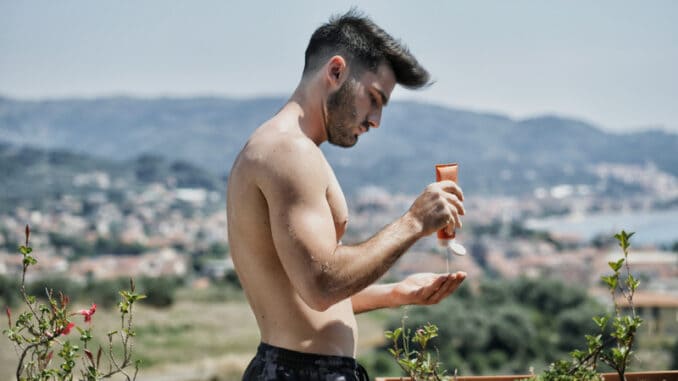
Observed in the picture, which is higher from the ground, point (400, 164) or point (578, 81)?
point (578, 81)

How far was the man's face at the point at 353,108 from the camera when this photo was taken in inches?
68.7

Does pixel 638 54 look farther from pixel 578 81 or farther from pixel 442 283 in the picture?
pixel 442 283

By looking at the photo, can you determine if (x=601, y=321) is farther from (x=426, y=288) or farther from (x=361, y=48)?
A: (x=361, y=48)

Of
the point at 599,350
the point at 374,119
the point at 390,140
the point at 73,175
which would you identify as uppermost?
the point at 390,140

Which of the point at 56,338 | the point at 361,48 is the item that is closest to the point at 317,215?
the point at 361,48

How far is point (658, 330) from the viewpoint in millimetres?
34812

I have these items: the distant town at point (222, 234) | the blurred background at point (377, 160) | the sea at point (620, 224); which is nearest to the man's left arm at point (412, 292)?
the blurred background at point (377, 160)

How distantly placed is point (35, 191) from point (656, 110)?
7078 cm

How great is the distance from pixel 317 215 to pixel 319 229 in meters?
0.03

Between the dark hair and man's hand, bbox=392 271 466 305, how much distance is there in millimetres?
449

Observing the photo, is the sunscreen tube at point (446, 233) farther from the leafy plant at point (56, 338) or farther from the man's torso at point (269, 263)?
the leafy plant at point (56, 338)

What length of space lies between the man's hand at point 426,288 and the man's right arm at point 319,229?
0.95 feet

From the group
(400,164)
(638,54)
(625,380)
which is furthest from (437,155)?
(625,380)

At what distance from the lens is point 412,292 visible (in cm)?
197
